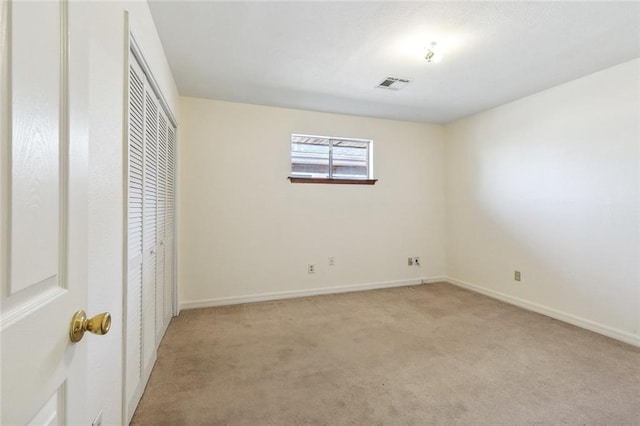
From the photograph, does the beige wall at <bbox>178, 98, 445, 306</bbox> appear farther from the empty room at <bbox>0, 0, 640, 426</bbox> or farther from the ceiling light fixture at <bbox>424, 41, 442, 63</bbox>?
the ceiling light fixture at <bbox>424, 41, 442, 63</bbox>

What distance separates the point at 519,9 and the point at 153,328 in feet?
10.8

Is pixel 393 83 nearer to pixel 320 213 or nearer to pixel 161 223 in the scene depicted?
pixel 320 213

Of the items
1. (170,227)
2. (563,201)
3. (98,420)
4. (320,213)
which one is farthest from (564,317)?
(170,227)

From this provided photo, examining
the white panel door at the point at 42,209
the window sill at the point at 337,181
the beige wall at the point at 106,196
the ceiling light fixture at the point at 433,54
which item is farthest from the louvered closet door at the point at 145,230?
the ceiling light fixture at the point at 433,54

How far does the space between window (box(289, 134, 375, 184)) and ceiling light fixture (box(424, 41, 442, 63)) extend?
1744mm

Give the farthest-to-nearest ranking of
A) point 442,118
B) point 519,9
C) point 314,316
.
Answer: point 442,118 < point 314,316 < point 519,9

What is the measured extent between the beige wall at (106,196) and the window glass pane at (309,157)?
2385 millimetres

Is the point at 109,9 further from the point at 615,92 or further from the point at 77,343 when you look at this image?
the point at 615,92

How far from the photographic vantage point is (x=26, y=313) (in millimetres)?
456

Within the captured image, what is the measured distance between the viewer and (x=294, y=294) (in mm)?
3664

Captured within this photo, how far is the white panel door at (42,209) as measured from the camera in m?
0.42

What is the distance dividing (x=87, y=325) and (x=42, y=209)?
0.28 metres

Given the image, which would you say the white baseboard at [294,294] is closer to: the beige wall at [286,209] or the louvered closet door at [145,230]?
the beige wall at [286,209]

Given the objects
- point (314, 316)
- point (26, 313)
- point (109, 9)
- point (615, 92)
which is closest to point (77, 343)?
point (26, 313)
